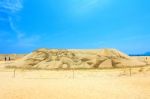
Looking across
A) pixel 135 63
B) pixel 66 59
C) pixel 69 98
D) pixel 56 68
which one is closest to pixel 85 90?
pixel 69 98

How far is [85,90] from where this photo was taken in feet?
40.2

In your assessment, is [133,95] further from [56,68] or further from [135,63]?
[135,63]

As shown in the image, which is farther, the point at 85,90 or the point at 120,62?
the point at 120,62

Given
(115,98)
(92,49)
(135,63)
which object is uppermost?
(92,49)

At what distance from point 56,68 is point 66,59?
3.16 metres

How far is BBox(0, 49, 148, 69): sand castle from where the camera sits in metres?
29.1

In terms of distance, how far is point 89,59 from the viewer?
31125 millimetres

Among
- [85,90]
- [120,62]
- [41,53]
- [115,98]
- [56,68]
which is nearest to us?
[115,98]

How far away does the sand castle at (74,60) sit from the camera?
29.1 metres

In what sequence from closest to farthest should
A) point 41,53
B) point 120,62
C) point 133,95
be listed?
point 133,95
point 120,62
point 41,53

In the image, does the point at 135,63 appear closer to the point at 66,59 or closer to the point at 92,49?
the point at 92,49

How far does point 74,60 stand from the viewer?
A: 3059cm

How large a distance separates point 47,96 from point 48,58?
2056 cm

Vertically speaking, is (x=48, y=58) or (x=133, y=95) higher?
(x=48, y=58)
